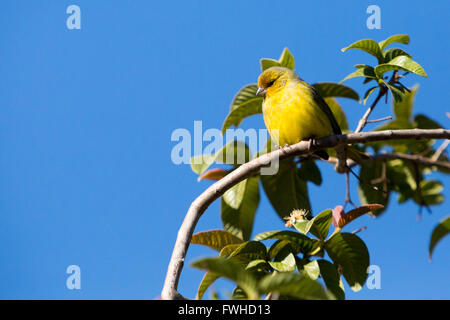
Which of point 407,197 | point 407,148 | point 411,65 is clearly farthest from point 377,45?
point 407,197

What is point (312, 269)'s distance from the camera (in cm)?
249

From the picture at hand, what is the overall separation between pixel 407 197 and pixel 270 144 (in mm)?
1831

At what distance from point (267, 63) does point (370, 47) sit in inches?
39.5

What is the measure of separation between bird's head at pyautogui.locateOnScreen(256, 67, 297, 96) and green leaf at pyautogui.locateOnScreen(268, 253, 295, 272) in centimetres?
198

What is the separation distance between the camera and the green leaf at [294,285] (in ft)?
5.32

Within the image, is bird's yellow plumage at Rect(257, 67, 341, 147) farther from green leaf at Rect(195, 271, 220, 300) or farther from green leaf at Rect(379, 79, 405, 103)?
green leaf at Rect(195, 271, 220, 300)

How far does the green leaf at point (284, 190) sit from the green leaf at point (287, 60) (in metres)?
0.82

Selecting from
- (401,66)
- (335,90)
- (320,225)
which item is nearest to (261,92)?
(335,90)

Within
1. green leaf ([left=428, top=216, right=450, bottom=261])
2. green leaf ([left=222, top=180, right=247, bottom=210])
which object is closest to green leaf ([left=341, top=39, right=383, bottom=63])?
green leaf ([left=428, top=216, right=450, bottom=261])

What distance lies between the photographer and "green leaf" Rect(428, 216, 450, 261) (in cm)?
367

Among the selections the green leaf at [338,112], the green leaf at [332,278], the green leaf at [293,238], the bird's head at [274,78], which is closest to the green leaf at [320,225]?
the green leaf at [293,238]
